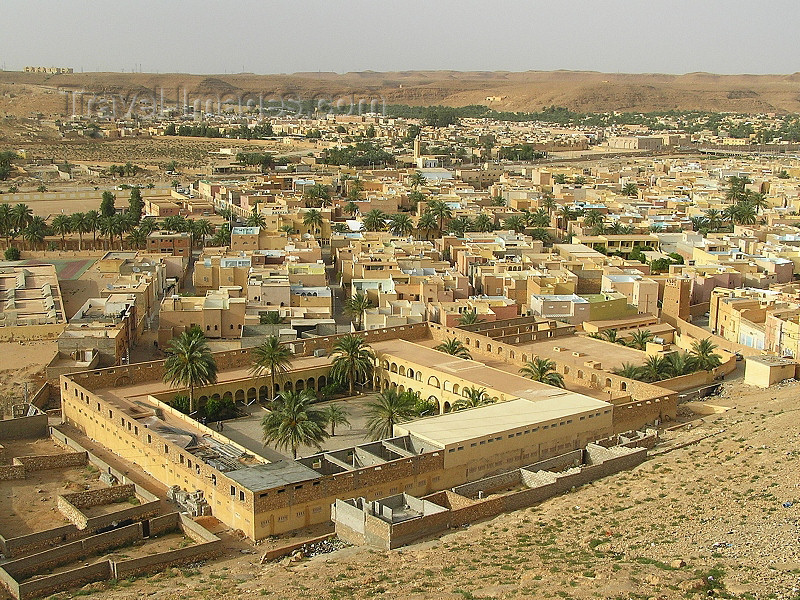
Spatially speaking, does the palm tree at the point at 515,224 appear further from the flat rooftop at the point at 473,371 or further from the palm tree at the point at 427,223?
the flat rooftop at the point at 473,371

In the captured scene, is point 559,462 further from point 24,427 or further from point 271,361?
point 24,427

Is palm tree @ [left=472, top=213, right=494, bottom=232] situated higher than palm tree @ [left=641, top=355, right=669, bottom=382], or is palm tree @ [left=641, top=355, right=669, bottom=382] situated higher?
palm tree @ [left=472, top=213, right=494, bottom=232]

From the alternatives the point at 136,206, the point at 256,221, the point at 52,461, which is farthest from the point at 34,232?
the point at 52,461

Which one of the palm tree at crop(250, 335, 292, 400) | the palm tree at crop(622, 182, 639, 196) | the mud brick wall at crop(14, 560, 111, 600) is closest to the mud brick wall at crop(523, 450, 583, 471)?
the palm tree at crop(250, 335, 292, 400)

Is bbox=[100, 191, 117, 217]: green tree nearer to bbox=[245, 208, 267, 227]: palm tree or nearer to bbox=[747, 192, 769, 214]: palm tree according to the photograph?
bbox=[245, 208, 267, 227]: palm tree

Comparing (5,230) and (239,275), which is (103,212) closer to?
(5,230)

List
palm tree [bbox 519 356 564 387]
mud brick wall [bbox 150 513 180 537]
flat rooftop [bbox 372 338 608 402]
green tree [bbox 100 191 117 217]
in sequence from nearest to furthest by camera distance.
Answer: mud brick wall [bbox 150 513 180 537]
flat rooftop [bbox 372 338 608 402]
palm tree [bbox 519 356 564 387]
green tree [bbox 100 191 117 217]

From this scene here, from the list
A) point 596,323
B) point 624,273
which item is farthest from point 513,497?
A: point 624,273
